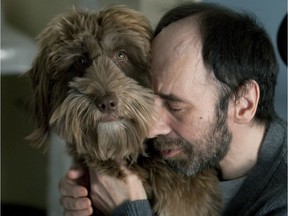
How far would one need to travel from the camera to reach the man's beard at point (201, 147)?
4.92ft

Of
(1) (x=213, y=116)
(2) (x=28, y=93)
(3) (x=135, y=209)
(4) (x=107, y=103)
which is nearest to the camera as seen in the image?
(4) (x=107, y=103)

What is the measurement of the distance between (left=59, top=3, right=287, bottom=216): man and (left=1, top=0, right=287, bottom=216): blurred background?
0.30 metres

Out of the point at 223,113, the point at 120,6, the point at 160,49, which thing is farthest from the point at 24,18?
the point at 223,113

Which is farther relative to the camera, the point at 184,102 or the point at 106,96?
the point at 184,102

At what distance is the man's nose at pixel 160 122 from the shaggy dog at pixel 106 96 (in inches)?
1.8

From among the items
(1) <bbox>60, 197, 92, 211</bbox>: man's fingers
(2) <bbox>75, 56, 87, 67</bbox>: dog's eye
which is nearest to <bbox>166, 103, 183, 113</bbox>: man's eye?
(2) <bbox>75, 56, 87, 67</bbox>: dog's eye

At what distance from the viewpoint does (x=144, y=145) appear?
150 cm

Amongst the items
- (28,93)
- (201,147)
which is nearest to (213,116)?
(201,147)

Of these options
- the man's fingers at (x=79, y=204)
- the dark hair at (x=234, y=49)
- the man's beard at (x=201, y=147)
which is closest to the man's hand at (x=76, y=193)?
the man's fingers at (x=79, y=204)

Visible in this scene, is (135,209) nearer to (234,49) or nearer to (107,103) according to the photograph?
(107,103)

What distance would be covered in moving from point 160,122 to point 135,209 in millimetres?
268

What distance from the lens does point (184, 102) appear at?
4.79 feet

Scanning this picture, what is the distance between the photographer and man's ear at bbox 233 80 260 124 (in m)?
1.53

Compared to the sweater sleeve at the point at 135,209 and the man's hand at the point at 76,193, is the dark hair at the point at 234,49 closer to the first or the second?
the sweater sleeve at the point at 135,209
